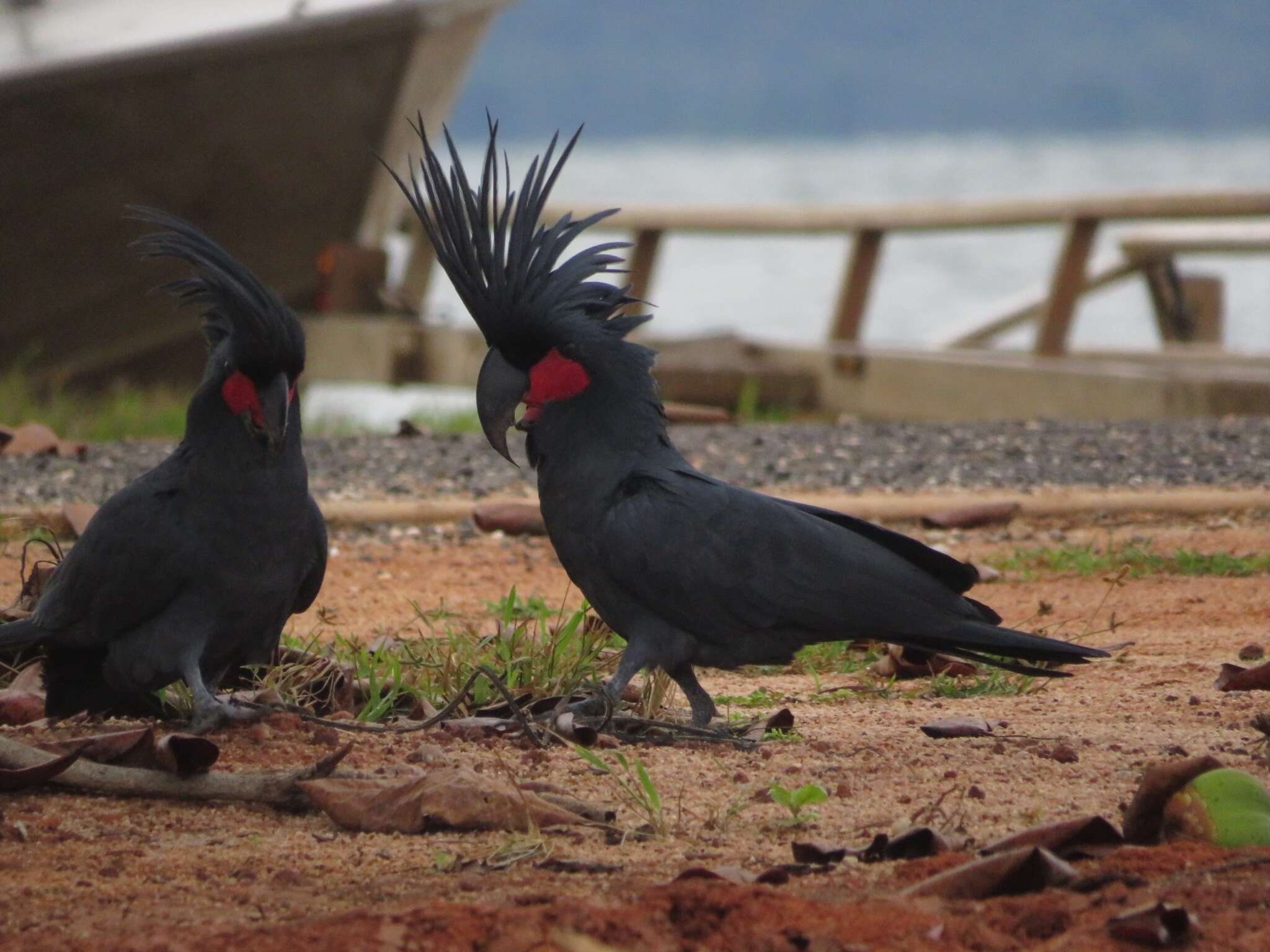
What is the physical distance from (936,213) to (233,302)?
7.51 metres

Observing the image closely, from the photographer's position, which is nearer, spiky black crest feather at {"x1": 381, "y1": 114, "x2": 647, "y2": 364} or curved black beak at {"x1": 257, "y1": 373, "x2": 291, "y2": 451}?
curved black beak at {"x1": 257, "y1": 373, "x2": 291, "y2": 451}

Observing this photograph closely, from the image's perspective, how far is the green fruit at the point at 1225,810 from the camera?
6.98ft

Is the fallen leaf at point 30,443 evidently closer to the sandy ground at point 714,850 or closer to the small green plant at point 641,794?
the sandy ground at point 714,850

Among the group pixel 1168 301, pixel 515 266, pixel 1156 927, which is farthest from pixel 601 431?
pixel 1168 301

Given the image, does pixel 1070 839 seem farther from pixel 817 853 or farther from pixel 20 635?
pixel 20 635

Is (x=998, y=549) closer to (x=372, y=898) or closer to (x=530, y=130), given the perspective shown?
(x=372, y=898)

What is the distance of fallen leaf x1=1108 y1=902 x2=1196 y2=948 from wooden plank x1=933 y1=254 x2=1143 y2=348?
35.1 ft

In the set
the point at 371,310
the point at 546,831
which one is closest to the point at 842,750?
the point at 546,831

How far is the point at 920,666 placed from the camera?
377 cm

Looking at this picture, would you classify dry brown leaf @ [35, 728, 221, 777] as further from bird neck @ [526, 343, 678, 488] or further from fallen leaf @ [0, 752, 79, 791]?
bird neck @ [526, 343, 678, 488]

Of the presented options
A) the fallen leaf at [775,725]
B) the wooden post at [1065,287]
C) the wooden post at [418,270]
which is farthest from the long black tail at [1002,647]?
the wooden post at [418,270]

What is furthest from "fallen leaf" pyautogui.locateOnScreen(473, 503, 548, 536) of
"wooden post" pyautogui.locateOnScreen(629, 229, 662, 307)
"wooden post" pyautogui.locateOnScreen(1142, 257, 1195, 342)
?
"wooden post" pyautogui.locateOnScreen(1142, 257, 1195, 342)

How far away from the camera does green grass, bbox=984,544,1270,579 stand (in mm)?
4754

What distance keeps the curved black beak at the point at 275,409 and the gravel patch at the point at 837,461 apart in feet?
8.57
